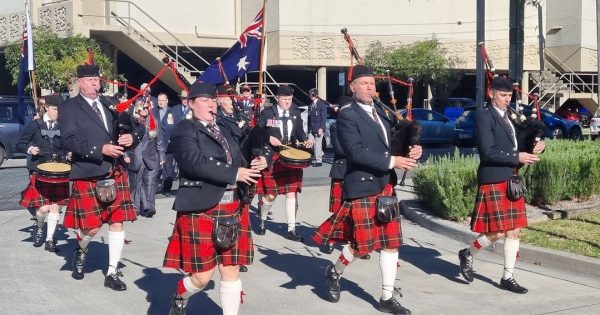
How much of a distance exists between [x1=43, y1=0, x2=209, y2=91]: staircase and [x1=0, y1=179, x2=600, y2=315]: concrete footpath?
16583 mm

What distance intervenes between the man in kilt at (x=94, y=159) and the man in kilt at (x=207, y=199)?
178 centimetres

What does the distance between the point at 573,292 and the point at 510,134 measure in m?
1.46

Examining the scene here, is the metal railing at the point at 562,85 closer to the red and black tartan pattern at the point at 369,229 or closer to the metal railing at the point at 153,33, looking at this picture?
the metal railing at the point at 153,33

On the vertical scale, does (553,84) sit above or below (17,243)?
above

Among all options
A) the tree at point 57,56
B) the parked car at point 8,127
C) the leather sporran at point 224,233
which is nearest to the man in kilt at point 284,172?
the leather sporran at point 224,233

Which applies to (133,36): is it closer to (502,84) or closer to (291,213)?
(291,213)

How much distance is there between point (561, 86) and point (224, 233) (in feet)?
108

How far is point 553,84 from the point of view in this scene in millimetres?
35344

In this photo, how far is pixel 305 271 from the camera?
809cm

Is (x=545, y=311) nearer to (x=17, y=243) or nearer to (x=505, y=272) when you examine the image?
(x=505, y=272)

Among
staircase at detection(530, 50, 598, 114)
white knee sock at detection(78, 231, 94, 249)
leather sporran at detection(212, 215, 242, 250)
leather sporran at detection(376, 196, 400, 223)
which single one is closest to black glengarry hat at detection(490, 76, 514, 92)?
leather sporran at detection(376, 196, 400, 223)

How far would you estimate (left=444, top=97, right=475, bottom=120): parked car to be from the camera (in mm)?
29875

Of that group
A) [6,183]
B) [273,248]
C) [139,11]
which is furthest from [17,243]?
[139,11]

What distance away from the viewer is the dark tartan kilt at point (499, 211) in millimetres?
Result: 7203
